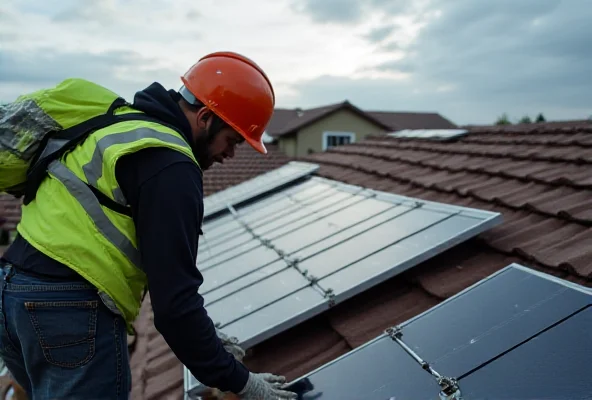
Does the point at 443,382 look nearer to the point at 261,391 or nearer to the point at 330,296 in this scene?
the point at 261,391

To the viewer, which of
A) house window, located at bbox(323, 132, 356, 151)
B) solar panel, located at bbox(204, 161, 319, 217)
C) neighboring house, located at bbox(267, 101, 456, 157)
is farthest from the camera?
house window, located at bbox(323, 132, 356, 151)

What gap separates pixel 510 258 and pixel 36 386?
8.39 ft

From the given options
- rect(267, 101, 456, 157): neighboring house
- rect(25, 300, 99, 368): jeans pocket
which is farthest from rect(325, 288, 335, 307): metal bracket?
rect(267, 101, 456, 157): neighboring house

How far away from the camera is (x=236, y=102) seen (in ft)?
8.14

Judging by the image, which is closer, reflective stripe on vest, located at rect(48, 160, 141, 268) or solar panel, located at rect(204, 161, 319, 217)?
reflective stripe on vest, located at rect(48, 160, 141, 268)

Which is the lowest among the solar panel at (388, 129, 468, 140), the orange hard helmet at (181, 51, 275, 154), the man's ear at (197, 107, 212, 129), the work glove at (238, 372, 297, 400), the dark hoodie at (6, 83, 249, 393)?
A: the work glove at (238, 372, 297, 400)

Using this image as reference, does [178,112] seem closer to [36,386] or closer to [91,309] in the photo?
[91,309]

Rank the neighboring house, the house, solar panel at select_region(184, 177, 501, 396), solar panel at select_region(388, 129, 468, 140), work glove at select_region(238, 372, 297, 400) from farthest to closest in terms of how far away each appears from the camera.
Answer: the neighboring house
solar panel at select_region(388, 129, 468, 140)
solar panel at select_region(184, 177, 501, 396)
the house
work glove at select_region(238, 372, 297, 400)

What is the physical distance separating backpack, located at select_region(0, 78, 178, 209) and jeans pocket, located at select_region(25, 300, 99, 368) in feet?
1.84

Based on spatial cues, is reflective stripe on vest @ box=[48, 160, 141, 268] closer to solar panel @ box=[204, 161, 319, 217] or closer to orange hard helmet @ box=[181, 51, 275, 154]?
orange hard helmet @ box=[181, 51, 275, 154]

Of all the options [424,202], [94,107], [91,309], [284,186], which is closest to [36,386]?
[91,309]

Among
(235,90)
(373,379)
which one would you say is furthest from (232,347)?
(235,90)

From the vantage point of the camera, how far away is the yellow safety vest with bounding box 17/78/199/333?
6.52ft

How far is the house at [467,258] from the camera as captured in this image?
2744mm
